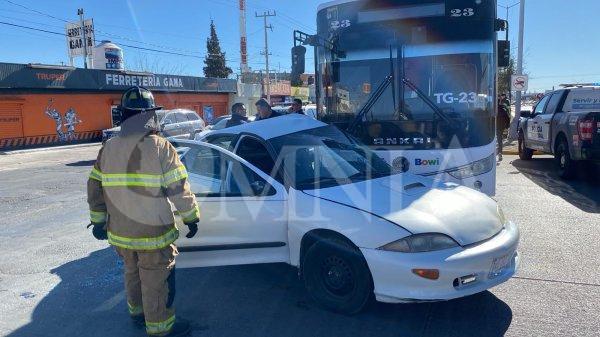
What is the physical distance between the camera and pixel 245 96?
4259 centimetres

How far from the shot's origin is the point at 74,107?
88.6 feet

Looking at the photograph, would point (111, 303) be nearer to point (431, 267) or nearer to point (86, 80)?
point (431, 267)

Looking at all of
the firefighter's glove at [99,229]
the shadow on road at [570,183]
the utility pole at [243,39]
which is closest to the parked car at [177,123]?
the shadow on road at [570,183]

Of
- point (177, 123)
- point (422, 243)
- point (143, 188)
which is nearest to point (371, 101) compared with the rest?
point (422, 243)

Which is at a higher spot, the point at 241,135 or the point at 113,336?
the point at 241,135

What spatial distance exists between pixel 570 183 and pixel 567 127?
1.13 m

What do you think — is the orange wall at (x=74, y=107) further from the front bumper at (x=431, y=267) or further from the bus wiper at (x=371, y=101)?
the front bumper at (x=431, y=267)

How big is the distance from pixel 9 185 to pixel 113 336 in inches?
385

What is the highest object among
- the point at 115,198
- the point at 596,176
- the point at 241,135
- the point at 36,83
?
the point at 36,83

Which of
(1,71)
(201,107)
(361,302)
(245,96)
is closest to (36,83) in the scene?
(1,71)

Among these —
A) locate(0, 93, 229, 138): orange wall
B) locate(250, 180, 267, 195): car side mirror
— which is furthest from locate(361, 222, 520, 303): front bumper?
locate(0, 93, 229, 138): orange wall

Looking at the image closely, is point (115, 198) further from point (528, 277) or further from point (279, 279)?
point (528, 277)

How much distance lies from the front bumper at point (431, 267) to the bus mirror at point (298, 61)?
150 inches

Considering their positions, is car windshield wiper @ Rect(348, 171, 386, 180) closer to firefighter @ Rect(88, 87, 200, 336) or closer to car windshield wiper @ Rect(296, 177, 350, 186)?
car windshield wiper @ Rect(296, 177, 350, 186)
